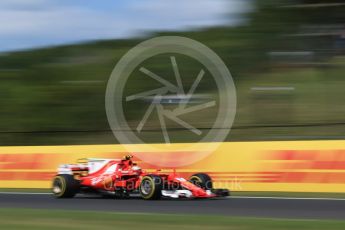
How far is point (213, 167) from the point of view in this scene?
14531 mm

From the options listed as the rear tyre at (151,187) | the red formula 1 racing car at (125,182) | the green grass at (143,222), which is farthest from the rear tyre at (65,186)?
the green grass at (143,222)

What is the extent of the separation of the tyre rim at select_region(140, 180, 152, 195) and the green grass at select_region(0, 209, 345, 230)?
245cm

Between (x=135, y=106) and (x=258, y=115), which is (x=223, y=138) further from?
(x=135, y=106)

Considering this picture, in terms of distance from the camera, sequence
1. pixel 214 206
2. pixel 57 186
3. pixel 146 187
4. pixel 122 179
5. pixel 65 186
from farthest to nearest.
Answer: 1. pixel 57 186
2. pixel 65 186
3. pixel 122 179
4. pixel 146 187
5. pixel 214 206

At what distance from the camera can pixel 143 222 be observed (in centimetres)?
820

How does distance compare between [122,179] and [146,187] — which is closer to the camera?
[146,187]

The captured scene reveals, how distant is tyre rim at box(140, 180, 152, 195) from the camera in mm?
11780

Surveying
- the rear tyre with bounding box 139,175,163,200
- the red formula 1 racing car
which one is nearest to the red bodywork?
the red formula 1 racing car

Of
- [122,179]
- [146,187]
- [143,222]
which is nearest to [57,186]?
[122,179]

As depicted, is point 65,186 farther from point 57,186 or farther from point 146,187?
point 146,187

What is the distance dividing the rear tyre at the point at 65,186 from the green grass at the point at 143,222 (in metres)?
3.32

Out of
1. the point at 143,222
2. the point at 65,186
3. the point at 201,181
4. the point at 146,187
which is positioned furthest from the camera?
the point at 65,186

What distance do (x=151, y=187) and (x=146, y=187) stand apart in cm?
18

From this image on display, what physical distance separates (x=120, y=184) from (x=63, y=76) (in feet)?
67.5
